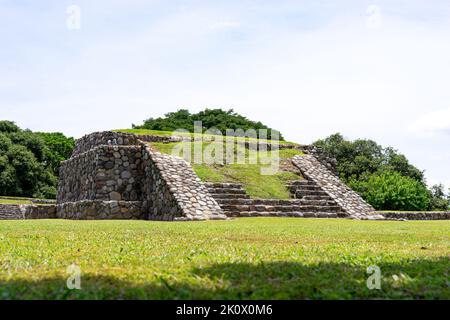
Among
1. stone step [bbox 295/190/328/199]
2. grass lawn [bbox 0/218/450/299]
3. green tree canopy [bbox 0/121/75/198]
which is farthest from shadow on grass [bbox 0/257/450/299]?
green tree canopy [bbox 0/121/75/198]

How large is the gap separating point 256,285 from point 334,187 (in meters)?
17.1

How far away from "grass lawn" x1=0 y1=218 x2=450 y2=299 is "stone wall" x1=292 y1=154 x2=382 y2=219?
36.5 ft

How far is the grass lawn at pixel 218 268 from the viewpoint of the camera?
433 cm

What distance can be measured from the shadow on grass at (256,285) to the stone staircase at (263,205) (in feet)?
39.7

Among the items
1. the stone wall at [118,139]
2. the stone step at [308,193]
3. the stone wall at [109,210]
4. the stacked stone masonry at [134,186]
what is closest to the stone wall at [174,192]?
the stacked stone masonry at [134,186]

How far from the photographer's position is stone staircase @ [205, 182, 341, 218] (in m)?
17.8

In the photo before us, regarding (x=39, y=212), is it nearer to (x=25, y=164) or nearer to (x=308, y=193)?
(x=308, y=193)

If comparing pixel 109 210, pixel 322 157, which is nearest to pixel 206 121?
pixel 322 157

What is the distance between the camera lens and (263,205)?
18266 millimetres

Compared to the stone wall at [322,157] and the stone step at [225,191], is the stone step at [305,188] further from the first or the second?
the stone wall at [322,157]

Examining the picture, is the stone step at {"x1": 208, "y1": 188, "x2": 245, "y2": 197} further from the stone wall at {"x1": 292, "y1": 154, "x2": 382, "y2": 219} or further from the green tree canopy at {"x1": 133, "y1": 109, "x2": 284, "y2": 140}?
the green tree canopy at {"x1": 133, "y1": 109, "x2": 284, "y2": 140}

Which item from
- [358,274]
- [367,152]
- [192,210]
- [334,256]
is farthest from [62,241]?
[367,152]

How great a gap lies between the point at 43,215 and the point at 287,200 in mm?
9464

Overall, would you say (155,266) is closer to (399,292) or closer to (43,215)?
(399,292)
